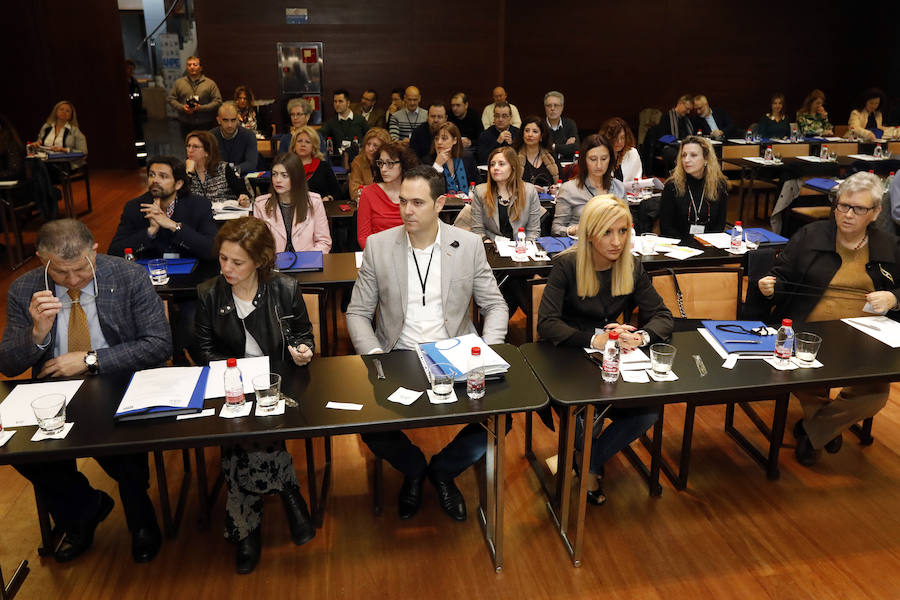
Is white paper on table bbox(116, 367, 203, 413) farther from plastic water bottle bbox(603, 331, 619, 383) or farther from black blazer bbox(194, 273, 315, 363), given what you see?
plastic water bottle bbox(603, 331, 619, 383)

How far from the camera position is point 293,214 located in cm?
490

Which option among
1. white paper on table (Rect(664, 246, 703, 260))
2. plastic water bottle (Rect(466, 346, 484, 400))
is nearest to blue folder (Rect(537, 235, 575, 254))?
white paper on table (Rect(664, 246, 703, 260))

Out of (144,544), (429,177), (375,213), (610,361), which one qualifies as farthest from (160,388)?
(375,213)

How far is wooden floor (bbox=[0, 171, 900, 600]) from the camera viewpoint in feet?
9.29

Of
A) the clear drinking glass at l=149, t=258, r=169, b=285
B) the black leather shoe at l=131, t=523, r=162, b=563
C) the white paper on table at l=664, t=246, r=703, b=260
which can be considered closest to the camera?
the black leather shoe at l=131, t=523, r=162, b=563

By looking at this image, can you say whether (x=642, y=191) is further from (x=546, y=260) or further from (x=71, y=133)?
(x=71, y=133)

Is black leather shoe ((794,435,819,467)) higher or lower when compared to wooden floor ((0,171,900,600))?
higher

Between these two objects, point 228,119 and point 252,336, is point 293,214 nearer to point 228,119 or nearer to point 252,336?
point 252,336

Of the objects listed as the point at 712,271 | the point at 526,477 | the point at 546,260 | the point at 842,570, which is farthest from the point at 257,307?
the point at 842,570

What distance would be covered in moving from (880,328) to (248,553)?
301cm

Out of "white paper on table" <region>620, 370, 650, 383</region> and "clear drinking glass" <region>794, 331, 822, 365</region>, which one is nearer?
"white paper on table" <region>620, 370, 650, 383</region>

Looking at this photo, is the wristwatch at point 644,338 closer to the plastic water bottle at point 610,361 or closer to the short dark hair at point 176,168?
the plastic water bottle at point 610,361

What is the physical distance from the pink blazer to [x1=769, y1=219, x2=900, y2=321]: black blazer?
2914 millimetres

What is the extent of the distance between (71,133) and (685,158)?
802cm
